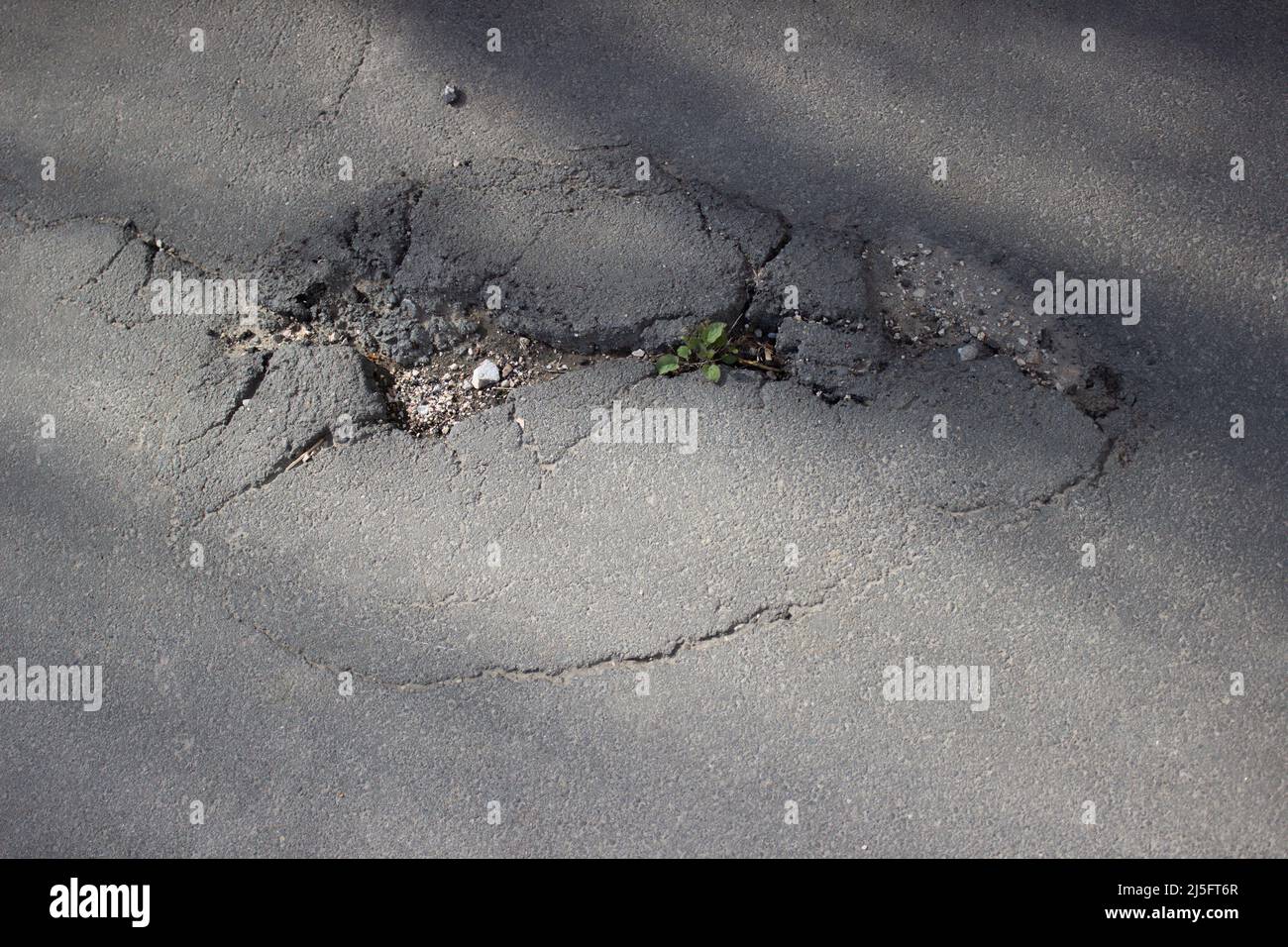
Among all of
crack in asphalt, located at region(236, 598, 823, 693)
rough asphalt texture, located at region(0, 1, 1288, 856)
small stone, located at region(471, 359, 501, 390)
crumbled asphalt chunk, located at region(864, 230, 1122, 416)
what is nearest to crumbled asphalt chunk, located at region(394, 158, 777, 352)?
rough asphalt texture, located at region(0, 1, 1288, 856)

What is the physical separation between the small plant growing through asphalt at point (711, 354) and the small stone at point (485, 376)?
62cm

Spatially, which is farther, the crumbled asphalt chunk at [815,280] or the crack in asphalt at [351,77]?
the crack in asphalt at [351,77]

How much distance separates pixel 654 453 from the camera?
11.6ft

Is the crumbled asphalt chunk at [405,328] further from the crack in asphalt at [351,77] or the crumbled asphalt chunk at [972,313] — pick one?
the crumbled asphalt chunk at [972,313]

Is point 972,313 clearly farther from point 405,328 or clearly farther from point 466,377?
point 405,328

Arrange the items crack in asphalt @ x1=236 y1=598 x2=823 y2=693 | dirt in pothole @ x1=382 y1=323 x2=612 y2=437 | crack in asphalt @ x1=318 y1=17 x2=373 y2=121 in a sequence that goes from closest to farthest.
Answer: crack in asphalt @ x1=236 y1=598 x2=823 y2=693 → dirt in pothole @ x1=382 y1=323 x2=612 y2=437 → crack in asphalt @ x1=318 y1=17 x2=373 y2=121

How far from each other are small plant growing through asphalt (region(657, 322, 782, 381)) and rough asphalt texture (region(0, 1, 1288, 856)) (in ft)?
0.26

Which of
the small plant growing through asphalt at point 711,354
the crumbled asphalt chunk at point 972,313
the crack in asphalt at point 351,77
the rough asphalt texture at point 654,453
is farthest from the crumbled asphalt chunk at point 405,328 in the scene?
the crumbled asphalt chunk at point 972,313

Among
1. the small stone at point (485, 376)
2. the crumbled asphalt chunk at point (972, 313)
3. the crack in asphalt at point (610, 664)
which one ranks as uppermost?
the crumbled asphalt chunk at point (972, 313)

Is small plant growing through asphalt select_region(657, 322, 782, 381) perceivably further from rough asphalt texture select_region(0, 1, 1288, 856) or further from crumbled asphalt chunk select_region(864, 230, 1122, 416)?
crumbled asphalt chunk select_region(864, 230, 1122, 416)

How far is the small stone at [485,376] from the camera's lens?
372 centimetres

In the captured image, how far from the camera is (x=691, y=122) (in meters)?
4.19

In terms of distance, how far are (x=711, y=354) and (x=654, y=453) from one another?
1.45 ft

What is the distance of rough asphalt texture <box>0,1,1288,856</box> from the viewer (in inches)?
121
